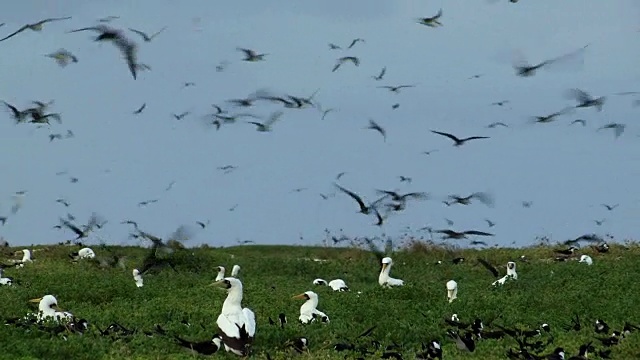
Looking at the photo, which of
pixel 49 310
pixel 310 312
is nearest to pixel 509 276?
pixel 310 312

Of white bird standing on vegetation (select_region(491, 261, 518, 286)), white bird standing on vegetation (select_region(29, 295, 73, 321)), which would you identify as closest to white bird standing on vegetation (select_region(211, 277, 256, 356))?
white bird standing on vegetation (select_region(29, 295, 73, 321))

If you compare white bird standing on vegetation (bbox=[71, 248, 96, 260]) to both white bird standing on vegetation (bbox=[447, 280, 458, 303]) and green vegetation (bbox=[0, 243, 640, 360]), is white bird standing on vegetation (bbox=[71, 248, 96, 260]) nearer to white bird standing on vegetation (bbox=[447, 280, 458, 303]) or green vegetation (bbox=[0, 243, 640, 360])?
green vegetation (bbox=[0, 243, 640, 360])

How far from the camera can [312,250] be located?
44.1 metres

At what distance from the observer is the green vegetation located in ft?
59.1

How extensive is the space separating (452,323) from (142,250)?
2349 cm

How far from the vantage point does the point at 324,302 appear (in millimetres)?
24016

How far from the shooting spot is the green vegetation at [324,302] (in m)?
18.0

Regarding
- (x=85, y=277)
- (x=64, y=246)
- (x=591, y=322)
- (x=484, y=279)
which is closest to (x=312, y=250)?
(x=64, y=246)

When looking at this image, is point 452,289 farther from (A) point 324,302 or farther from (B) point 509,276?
(B) point 509,276

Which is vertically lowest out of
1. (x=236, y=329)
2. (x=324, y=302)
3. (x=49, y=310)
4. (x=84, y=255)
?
(x=84, y=255)

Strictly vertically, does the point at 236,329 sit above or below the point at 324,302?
above

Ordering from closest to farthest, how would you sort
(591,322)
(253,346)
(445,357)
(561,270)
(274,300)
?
(445,357) < (253,346) < (591,322) < (274,300) < (561,270)

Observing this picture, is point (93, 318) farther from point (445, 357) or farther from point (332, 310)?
point (445, 357)

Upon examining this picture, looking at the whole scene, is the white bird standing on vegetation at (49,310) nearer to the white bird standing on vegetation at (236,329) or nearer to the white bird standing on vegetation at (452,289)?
the white bird standing on vegetation at (236,329)
